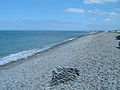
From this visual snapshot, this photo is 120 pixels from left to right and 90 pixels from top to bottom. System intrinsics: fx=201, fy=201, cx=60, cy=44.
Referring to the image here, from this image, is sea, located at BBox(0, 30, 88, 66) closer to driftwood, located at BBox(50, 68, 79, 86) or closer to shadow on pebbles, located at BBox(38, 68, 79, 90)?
shadow on pebbles, located at BBox(38, 68, 79, 90)

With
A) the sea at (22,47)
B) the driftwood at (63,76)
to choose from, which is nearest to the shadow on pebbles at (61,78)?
the driftwood at (63,76)

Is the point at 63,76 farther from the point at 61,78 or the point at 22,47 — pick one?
the point at 22,47

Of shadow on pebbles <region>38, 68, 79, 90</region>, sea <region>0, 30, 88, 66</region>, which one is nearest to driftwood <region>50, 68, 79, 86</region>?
shadow on pebbles <region>38, 68, 79, 90</region>

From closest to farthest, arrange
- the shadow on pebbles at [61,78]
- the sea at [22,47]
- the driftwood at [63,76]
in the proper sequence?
1. the shadow on pebbles at [61,78]
2. the driftwood at [63,76]
3. the sea at [22,47]

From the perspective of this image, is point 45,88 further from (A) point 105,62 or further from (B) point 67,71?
(A) point 105,62

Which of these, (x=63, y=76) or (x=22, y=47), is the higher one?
(x=63, y=76)

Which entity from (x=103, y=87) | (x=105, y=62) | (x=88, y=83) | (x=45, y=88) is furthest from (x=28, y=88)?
(x=105, y=62)

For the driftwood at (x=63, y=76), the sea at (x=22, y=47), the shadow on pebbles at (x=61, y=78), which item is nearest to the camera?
the shadow on pebbles at (x=61, y=78)

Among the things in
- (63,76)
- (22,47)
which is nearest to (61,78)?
(63,76)

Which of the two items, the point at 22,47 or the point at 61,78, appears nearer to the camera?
the point at 61,78

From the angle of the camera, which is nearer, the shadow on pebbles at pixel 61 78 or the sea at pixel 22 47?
the shadow on pebbles at pixel 61 78

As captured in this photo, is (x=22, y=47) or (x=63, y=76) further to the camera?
(x=22, y=47)

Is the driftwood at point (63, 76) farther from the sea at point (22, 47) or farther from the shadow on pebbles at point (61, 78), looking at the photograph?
the sea at point (22, 47)

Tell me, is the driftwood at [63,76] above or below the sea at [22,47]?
above
